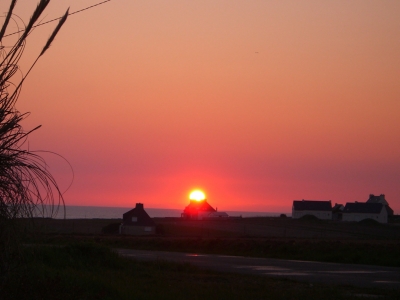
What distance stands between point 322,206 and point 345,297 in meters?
97.8

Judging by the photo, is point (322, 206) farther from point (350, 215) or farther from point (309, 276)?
point (309, 276)

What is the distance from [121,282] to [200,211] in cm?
9062

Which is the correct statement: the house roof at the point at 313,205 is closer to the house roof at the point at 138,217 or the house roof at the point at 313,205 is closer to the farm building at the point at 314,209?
the farm building at the point at 314,209

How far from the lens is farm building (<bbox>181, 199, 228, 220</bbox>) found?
331 feet

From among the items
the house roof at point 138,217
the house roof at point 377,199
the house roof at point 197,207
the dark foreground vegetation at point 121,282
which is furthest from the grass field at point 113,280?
the house roof at point 377,199

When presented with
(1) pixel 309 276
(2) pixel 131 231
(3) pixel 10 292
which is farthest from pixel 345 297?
(2) pixel 131 231

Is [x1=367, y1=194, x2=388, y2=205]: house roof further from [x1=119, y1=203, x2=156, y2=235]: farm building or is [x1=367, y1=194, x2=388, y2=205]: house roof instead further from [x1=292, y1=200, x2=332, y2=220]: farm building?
[x1=119, y1=203, x2=156, y2=235]: farm building

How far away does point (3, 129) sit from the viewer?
18.1ft

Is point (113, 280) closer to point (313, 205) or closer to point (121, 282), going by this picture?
point (121, 282)

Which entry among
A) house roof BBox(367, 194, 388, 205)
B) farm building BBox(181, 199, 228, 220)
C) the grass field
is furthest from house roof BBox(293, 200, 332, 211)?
the grass field

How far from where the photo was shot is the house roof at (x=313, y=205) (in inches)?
4218

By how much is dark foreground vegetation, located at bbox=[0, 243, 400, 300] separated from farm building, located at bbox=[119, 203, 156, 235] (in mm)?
35206

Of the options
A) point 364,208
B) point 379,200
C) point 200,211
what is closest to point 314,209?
point 364,208

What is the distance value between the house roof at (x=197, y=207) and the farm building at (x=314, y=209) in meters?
17.9
